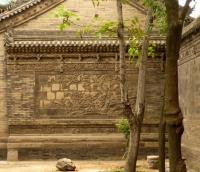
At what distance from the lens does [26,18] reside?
19656 mm

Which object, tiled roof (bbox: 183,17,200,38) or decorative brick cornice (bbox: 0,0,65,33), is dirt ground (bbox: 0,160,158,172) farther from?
decorative brick cornice (bbox: 0,0,65,33)

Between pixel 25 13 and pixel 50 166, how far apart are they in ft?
21.5

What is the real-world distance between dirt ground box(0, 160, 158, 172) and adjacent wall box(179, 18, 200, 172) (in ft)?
5.28

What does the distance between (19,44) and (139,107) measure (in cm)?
972

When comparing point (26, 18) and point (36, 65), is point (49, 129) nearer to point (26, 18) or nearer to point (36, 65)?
point (36, 65)

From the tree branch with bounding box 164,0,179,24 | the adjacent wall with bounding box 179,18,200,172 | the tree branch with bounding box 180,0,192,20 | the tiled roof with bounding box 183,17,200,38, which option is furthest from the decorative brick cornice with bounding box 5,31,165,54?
the tree branch with bounding box 164,0,179,24

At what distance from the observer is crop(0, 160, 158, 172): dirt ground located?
15.3 meters

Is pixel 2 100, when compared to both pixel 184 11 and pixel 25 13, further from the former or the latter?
pixel 184 11

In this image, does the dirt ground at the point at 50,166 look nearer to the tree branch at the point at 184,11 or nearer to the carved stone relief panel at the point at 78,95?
the carved stone relief panel at the point at 78,95

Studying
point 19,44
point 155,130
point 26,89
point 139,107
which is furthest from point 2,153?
point 139,107

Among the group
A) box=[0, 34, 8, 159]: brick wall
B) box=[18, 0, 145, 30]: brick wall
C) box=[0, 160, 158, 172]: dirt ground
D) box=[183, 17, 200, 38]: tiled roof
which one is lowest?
box=[0, 160, 158, 172]: dirt ground

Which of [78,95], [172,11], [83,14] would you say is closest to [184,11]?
[172,11]

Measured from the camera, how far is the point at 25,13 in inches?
772

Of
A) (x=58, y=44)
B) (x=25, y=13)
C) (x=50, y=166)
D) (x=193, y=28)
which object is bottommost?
(x=50, y=166)
